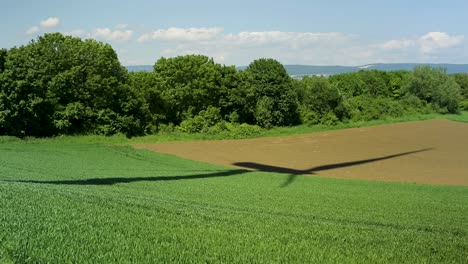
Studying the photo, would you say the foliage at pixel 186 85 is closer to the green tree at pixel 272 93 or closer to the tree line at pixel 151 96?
the tree line at pixel 151 96

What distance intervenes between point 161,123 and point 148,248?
60986 mm

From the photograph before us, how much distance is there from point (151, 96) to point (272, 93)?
890 inches

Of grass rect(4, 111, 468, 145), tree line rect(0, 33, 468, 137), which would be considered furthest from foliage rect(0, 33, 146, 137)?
grass rect(4, 111, 468, 145)

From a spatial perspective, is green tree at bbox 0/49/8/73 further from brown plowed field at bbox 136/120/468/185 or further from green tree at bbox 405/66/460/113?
green tree at bbox 405/66/460/113

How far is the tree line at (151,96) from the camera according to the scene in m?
51.5

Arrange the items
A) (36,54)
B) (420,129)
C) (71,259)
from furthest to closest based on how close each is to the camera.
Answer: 1. (420,129)
2. (36,54)
3. (71,259)

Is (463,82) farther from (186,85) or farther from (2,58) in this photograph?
(2,58)

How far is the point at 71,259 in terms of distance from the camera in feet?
18.9

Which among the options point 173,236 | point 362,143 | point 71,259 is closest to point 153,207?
point 173,236

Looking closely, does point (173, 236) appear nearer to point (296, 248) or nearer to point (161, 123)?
point (296, 248)

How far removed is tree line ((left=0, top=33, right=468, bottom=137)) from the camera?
51.5 metres

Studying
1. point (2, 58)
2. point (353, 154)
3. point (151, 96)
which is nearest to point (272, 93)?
point (151, 96)

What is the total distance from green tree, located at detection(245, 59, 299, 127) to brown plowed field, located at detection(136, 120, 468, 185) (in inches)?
314

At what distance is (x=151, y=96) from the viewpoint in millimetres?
66938
